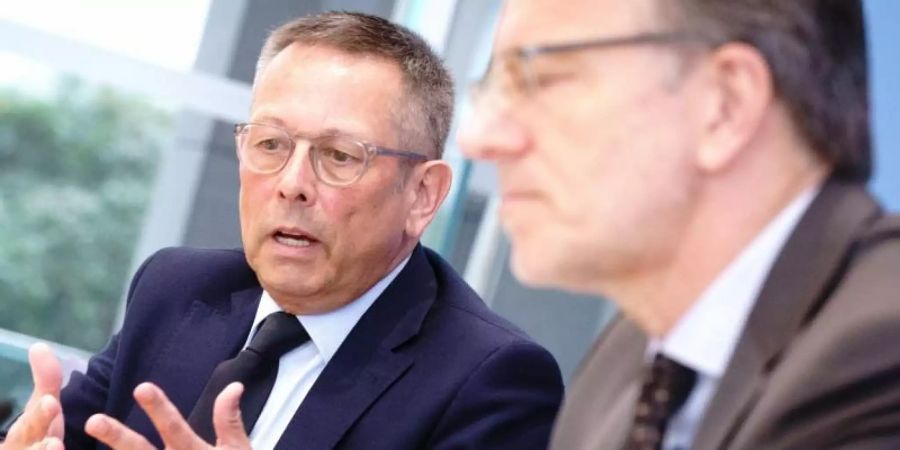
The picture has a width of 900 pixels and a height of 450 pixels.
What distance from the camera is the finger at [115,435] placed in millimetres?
1812

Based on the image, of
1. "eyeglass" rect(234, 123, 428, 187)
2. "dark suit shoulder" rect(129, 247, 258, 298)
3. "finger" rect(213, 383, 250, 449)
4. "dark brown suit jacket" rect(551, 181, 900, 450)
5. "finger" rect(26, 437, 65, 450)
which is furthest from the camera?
"dark suit shoulder" rect(129, 247, 258, 298)

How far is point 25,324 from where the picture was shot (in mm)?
4250

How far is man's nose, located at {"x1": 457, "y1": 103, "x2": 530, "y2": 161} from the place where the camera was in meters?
1.30

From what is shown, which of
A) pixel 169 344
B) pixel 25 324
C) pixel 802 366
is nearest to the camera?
pixel 802 366

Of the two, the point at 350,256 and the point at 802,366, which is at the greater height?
the point at 802,366

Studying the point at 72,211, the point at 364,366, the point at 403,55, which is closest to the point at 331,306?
the point at 364,366

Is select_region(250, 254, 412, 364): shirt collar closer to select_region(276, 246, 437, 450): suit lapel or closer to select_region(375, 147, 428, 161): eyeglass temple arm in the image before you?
select_region(276, 246, 437, 450): suit lapel

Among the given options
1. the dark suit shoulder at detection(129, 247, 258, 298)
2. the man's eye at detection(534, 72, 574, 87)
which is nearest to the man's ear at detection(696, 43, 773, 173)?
the man's eye at detection(534, 72, 574, 87)

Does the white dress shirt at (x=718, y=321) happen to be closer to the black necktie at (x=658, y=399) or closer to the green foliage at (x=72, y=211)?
the black necktie at (x=658, y=399)

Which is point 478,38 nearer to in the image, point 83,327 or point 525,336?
point 83,327

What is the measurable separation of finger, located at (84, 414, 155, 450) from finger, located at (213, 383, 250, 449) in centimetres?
12

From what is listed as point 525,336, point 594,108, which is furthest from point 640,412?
point 525,336

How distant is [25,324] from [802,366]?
3576mm

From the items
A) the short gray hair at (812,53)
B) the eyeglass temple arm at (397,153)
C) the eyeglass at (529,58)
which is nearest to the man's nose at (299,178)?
the eyeglass temple arm at (397,153)
